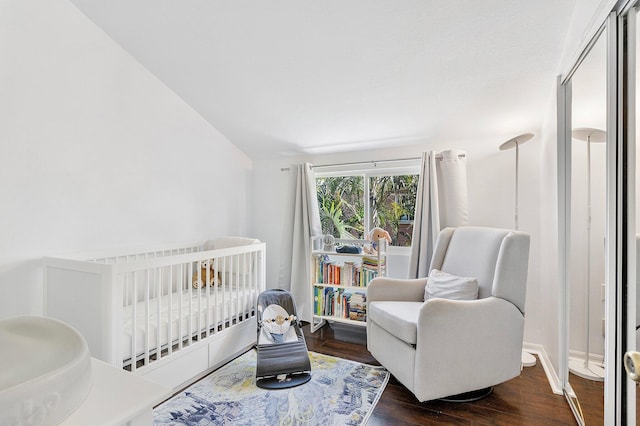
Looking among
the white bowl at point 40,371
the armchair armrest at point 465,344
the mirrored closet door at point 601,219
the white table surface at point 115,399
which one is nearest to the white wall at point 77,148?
the white bowl at point 40,371

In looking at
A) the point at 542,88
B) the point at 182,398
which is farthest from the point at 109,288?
the point at 542,88

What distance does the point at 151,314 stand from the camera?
2.15m

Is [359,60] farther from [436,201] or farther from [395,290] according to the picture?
[395,290]

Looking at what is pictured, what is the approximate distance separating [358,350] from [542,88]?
2.39 meters

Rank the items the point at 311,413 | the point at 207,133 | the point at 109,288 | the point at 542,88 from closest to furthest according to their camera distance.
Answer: the point at 109,288
the point at 311,413
the point at 542,88
the point at 207,133

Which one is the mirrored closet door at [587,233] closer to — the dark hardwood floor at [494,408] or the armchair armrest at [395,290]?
the dark hardwood floor at [494,408]

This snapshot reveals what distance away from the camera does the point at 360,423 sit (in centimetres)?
171

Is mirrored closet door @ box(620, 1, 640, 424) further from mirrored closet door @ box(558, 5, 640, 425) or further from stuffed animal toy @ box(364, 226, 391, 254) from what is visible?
stuffed animal toy @ box(364, 226, 391, 254)

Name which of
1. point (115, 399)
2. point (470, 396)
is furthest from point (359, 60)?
point (470, 396)

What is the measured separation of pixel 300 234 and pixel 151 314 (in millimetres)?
1567

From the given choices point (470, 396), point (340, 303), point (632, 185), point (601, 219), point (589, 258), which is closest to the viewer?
point (632, 185)

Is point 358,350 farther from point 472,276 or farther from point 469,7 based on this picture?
point 469,7

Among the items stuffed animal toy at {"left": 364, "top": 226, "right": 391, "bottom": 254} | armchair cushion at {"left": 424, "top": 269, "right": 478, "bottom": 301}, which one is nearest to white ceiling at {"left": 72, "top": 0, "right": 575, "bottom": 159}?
stuffed animal toy at {"left": 364, "top": 226, "right": 391, "bottom": 254}

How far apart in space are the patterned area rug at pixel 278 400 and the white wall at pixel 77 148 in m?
1.15
